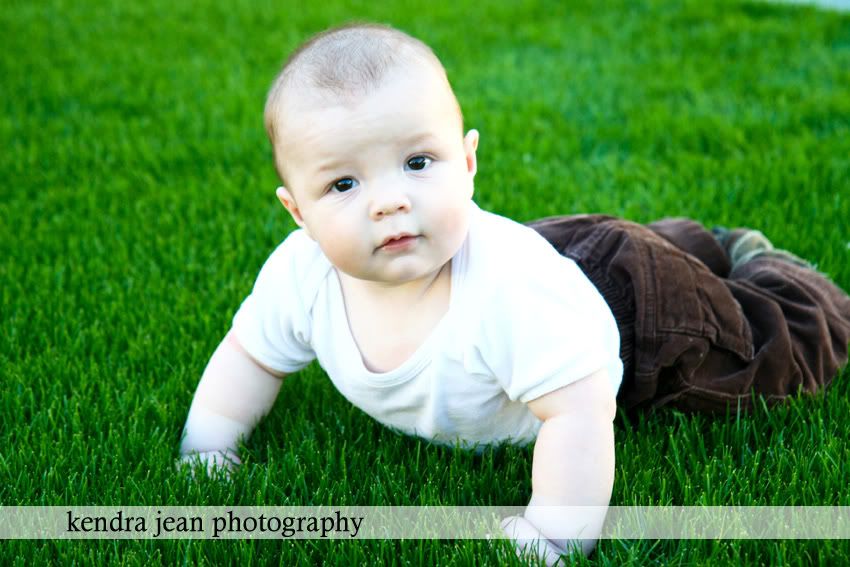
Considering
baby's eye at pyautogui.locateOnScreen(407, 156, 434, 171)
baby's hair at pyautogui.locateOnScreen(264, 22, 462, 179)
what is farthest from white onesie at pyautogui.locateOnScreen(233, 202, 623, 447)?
baby's hair at pyautogui.locateOnScreen(264, 22, 462, 179)

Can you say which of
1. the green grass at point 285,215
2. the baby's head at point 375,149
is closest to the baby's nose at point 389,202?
the baby's head at point 375,149

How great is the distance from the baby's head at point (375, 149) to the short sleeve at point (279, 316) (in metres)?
0.31

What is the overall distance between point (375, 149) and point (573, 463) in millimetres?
695

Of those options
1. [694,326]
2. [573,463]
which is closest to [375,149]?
[573,463]

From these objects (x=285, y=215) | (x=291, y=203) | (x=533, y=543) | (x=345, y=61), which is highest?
(x=345, y=61)

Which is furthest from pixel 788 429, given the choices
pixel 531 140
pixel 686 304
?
pixel 531 140

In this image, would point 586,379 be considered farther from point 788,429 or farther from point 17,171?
point 17,171

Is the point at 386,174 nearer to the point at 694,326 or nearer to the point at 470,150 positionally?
the point at 470,150

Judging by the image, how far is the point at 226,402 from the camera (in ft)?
7.58

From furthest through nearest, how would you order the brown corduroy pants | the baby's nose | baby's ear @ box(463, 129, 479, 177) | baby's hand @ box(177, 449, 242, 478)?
1. the brown corduroy pants
2. baby's hand @ box(177, 449, 242, 478)
3. baby's ear @ box(463, 129, 479, 177)
4. the baby's nose

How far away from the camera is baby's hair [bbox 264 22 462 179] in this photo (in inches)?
71.4

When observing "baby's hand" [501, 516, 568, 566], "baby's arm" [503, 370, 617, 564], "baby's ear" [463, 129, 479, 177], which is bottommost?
"baby's hand" [501, 516, 568, 566]

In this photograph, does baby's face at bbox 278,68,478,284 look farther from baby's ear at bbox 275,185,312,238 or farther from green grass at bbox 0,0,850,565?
green grass at bbox 0,0,850,565

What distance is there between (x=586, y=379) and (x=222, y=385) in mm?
906
